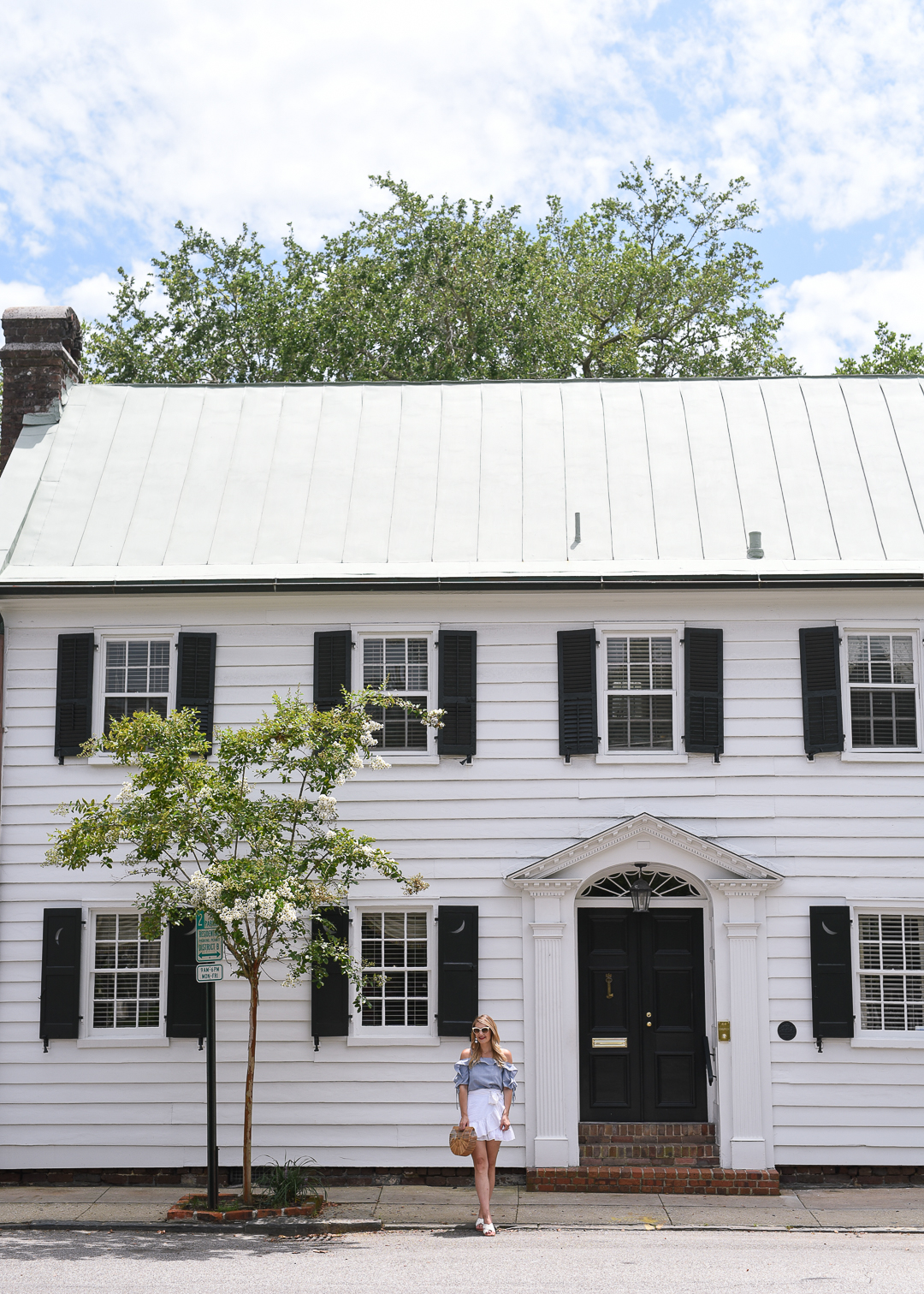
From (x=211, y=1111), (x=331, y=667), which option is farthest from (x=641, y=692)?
(x=211, y=1111)

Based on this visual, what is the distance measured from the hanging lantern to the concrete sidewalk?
2809 mm

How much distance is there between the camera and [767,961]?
43.0ft

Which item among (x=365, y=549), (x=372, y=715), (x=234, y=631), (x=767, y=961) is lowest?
(x=767, y=961)

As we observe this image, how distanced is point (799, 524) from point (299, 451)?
236 inches

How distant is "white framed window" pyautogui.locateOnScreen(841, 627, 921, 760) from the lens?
44.3 feet

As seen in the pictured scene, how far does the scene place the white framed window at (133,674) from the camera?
13.9 m

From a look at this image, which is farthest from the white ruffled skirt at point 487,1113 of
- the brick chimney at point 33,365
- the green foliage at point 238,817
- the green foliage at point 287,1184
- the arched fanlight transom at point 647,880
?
the brick chimney at point 33,365

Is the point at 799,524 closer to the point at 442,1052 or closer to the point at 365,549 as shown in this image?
the point at 365,549

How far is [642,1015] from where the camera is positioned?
44.5 ft

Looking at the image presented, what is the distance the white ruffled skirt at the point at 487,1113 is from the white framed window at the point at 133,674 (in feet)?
17.7

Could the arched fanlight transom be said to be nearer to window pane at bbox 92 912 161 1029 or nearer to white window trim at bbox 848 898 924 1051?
white window trim at bbox 848 898 924 1051

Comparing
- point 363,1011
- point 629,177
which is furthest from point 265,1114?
point 629,177

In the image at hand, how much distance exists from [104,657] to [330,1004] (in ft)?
14.7

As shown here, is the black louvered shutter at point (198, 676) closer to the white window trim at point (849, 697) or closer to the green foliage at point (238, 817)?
the green foliage at point (238, 817)
